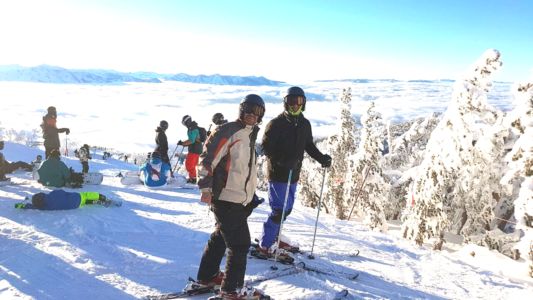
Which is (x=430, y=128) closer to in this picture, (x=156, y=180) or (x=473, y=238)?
(x=473, y=238)

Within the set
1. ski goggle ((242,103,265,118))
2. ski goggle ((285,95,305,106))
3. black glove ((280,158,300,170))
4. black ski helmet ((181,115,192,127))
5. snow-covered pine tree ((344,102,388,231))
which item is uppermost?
ski goggle ((285,95,305,106))

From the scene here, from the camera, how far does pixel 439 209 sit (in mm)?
18047

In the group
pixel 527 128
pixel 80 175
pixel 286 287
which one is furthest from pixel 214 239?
pixel 527 128

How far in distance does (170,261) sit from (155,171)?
24.5ft

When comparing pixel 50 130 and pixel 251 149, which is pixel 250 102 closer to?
pixel 251 149

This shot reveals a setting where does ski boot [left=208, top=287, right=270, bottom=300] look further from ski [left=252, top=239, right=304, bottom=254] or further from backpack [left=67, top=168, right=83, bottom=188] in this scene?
backpack [left=67, top=168, right=83, bottom=188]

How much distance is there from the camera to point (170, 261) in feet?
19.8

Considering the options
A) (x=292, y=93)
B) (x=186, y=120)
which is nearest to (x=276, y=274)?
(x=292, y=93)

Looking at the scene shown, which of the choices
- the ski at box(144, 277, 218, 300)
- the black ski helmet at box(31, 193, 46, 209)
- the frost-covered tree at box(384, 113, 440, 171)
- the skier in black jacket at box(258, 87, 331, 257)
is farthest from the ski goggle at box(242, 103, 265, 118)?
the frost-covered tree at box(384, 113, 440, 171)

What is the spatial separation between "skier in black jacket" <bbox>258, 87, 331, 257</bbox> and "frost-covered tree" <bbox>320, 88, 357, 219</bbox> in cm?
2159

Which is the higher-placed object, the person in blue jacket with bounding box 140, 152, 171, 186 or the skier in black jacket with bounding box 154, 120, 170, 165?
the skier in black jacket with bounding box 154, 120, 170, 165

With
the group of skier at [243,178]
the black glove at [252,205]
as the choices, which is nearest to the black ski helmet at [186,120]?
the group of skier at [243,178]

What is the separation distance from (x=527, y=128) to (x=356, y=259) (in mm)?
7382

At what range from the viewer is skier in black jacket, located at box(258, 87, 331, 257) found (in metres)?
5.91
